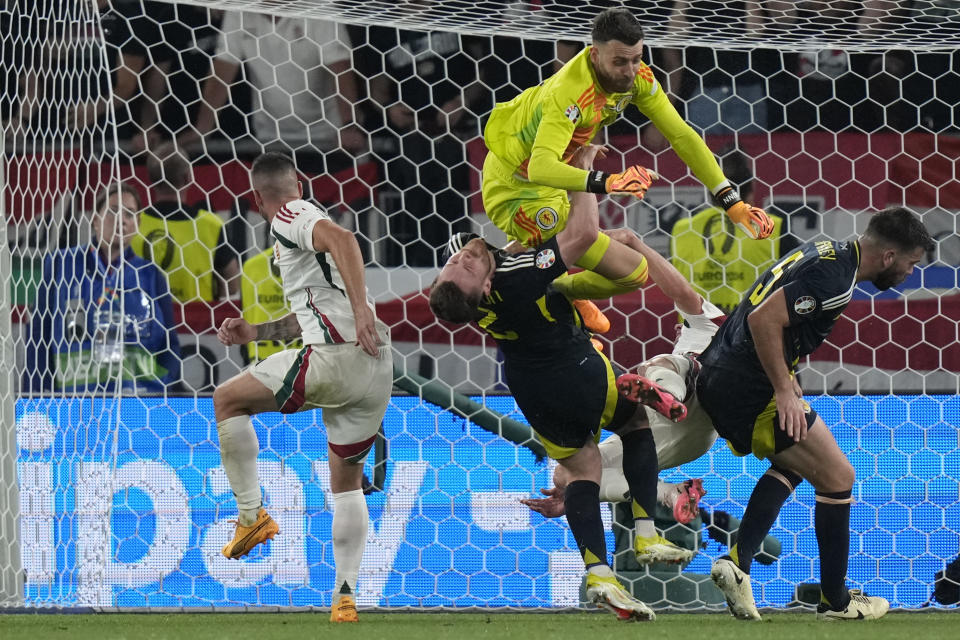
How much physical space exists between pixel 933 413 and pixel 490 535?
1.74m

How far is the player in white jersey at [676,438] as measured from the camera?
4402 mm

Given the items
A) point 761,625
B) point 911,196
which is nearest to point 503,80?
point 911,196

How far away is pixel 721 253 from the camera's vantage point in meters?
6.17

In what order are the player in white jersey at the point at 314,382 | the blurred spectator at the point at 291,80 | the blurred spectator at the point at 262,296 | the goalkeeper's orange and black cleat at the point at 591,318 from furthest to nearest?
1. the blurred spectator at the point at 291,80
2. the blurred spectator at the point at 262,296
3. the goalkeeper's orange and black cleat at the point at 591,318
4. the player in white jersey at the point at 314,382

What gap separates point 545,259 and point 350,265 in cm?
65

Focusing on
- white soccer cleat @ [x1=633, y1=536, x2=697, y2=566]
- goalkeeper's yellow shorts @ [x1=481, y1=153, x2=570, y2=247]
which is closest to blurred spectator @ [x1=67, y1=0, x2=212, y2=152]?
goalkeeper's yellow shorts @ [x1=481, y1=153, x2=570, y2=247]

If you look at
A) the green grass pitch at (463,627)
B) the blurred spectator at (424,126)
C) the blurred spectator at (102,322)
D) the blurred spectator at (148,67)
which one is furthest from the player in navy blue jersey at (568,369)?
the blurred spectator at (148,67)

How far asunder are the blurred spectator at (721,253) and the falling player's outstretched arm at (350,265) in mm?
2087

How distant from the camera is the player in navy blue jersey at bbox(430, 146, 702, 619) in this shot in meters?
4.10

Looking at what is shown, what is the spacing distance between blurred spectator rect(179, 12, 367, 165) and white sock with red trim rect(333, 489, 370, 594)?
2.43m

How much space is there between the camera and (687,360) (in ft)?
14.7

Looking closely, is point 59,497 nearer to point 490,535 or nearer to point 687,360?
point 490,535

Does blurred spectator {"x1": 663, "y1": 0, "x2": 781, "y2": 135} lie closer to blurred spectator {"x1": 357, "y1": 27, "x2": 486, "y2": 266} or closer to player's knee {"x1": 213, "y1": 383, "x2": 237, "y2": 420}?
blurred spectator {"x1": 357, "y1": 27, "x2": 486, "y2": 266}

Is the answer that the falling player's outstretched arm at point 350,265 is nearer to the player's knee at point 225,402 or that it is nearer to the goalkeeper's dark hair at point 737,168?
the player's knee at point 225,402
